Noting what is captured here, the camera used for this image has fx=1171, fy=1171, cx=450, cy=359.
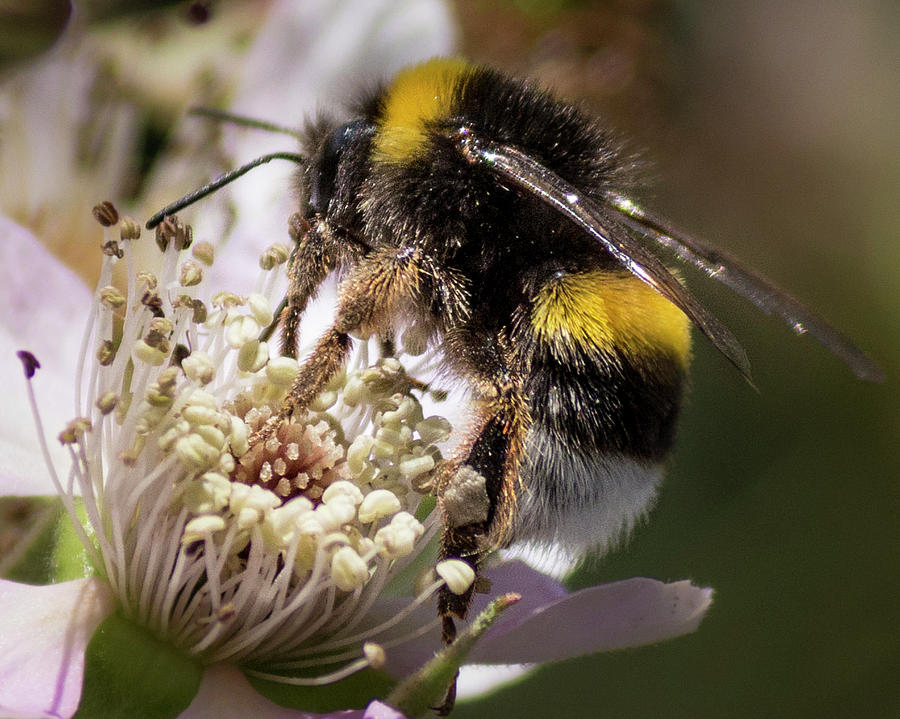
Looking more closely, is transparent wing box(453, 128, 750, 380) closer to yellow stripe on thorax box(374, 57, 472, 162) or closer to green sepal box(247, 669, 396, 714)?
yellow stripe on thorax box(374, 57, 472, 162)

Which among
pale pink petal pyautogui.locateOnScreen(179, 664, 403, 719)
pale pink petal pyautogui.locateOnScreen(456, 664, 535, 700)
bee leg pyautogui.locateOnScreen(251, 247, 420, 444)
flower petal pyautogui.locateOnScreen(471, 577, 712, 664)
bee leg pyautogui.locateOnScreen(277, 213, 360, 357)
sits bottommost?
pale pink petal pyautogui.locateOnScreen(179, 664, 403, 719)

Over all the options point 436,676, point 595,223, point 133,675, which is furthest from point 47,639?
point 595,223

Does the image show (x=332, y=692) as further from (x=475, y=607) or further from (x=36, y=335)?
(x=36, y=335)

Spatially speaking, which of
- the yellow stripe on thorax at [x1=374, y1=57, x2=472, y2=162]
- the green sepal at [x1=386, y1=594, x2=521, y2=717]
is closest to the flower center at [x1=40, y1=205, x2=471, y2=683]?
the green sepal at [x1=386, y1=594, x2=521, y2=717]

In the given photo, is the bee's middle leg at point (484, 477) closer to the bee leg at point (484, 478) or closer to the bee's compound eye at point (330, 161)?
the bee leg at point (484, 478)

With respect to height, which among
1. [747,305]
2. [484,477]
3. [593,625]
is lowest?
[593,625]

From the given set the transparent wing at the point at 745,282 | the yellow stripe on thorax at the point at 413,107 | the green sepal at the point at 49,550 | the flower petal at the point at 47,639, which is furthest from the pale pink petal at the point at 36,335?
the transparent wing at the point at 745,282

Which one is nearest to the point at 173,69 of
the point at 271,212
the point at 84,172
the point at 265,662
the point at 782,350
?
the point at 84,172
